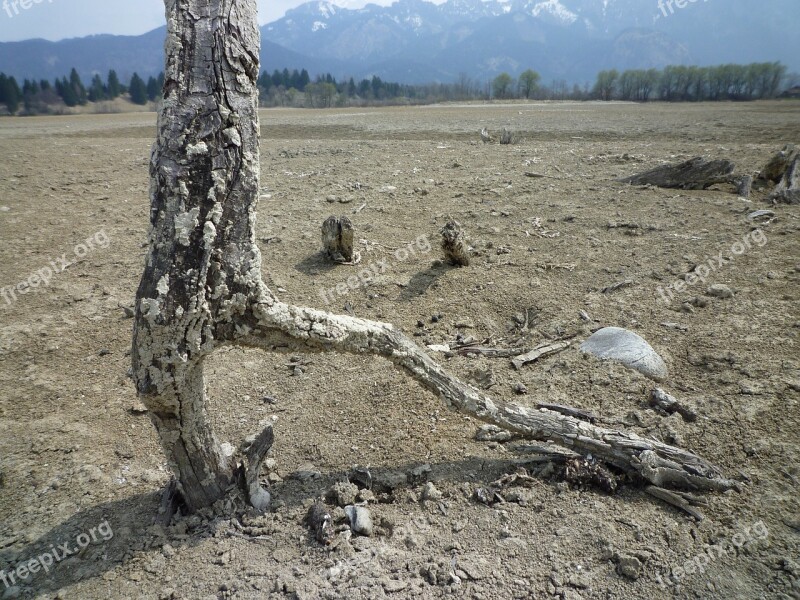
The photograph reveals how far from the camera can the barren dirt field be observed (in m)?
2.99

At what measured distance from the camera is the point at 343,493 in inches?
137

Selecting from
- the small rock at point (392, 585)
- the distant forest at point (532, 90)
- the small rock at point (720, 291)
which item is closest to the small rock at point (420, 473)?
the small rock at point (392, 585)

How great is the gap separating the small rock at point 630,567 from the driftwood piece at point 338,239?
5.45 metres

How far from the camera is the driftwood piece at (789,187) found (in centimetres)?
906

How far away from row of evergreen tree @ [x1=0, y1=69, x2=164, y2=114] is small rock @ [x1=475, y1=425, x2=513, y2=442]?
6293 centimetres

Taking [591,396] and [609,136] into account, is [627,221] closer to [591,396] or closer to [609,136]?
[591,396]

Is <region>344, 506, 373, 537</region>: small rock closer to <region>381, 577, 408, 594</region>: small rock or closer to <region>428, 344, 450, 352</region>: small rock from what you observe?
<region>381, 577, 408, 594</region>: small rock

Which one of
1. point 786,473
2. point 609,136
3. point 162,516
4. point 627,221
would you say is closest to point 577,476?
point 786,473

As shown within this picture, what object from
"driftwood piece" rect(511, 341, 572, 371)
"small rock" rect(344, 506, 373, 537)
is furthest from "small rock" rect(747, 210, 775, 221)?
"small rock" rect(344, 506, 373, 537)

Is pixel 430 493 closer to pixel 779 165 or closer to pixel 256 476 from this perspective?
pixel 256 476

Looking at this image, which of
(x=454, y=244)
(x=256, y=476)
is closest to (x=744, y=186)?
(x=454, y=244)

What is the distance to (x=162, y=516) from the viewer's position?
337 centimetres

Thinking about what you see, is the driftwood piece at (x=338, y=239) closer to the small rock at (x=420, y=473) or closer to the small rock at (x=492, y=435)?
the small rock at (x=492, y=435)

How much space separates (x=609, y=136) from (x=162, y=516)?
2066cm
